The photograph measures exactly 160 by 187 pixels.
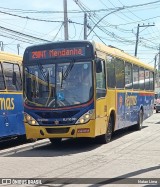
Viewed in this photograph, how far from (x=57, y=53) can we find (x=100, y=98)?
191 cm

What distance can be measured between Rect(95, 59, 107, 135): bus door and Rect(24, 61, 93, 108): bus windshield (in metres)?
0.35

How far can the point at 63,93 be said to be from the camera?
12.9 metres

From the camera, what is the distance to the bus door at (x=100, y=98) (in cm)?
1311

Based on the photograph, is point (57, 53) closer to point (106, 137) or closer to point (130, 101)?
point (106, 137)

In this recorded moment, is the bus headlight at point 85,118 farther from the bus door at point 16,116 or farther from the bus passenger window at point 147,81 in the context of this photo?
the bus passenger window at point 147,81

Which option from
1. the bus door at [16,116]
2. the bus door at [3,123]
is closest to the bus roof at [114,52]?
the bus door at [16,116]

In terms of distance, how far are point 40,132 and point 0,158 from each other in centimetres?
164

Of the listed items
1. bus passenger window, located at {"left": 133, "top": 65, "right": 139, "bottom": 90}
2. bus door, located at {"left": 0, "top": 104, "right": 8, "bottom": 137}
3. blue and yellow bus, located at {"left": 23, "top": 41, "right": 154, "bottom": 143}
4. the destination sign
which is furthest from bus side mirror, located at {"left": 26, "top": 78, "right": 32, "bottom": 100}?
bus passenger window, located at {"left": 133, "top": 65, "right": 139, "bottom": 90}

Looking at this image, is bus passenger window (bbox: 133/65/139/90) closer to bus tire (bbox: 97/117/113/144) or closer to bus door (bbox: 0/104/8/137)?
bus tire (bbox: 97/117/113/144)

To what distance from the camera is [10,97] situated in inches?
567

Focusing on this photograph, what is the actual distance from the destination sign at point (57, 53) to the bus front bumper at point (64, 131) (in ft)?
6.92

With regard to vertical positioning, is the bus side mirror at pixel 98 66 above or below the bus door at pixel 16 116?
above

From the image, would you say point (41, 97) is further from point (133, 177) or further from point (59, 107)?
point (133, 177)

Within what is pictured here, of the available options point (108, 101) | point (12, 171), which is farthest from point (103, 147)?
point (12, 171)
